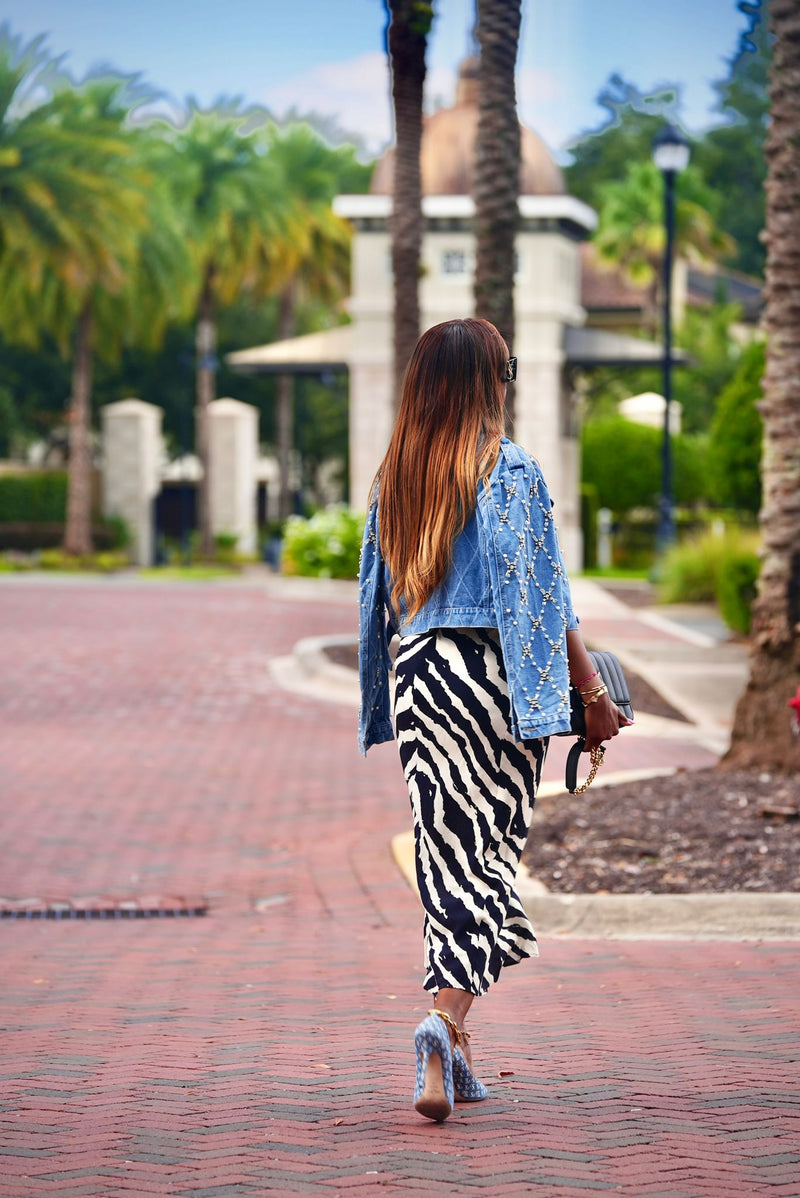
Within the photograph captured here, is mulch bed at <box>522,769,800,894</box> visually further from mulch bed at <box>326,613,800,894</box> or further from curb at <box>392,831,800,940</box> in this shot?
curb at <box>392,831,800,940</box>

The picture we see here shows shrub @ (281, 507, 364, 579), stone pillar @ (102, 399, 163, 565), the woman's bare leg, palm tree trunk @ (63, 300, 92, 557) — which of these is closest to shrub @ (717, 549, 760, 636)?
shrub @ (281, 507, 364, 579)

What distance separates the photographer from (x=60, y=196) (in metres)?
40.2

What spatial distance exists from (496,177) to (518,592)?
1171 cm

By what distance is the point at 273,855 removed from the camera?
9211mm

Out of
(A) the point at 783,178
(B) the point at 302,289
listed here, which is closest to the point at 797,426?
(A) the point at 783,178

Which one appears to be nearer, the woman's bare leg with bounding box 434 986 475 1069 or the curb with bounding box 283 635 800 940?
the woman's bare leg with bounding box 434 986 475 1069

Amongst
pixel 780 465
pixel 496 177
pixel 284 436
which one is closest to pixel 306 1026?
pixel 780 465

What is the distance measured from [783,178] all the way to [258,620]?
15464 mm

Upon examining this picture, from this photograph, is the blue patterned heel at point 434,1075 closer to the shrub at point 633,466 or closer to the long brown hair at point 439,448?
the long brown hair at point 439,448

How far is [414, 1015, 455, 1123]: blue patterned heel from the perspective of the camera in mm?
4000

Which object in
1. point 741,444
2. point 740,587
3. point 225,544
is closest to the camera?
point 740,587

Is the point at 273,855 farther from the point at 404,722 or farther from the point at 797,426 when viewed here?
the point at 404,722

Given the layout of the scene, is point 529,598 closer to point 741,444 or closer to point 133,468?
point 741,444

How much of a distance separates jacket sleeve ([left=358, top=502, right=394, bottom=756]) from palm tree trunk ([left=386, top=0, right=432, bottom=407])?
1337 cm
